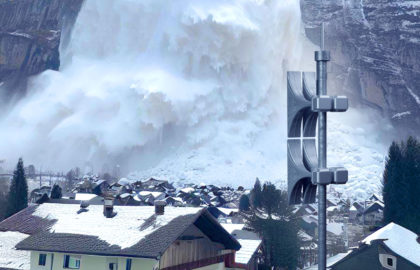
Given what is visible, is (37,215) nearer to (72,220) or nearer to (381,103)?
(72,220)

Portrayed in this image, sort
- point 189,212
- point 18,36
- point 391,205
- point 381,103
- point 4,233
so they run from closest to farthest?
point 189,212 → point 4,233 → point 391,205 → point 381,103 → point 18,36

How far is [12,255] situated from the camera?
2353 cm

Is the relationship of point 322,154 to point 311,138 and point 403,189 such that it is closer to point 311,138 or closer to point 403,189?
point 311,138

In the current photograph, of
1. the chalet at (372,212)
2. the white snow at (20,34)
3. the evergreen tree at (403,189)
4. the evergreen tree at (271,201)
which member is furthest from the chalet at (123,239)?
the white snow at (20,34)

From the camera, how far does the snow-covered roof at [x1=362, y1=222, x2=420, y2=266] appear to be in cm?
2623

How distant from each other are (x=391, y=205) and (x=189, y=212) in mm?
26316

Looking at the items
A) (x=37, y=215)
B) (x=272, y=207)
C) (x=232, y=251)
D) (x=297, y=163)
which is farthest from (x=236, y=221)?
(x=297, y=163)

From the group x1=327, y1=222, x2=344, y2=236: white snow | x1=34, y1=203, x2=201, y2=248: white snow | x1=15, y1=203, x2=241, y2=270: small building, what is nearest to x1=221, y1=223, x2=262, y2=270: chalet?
x1=15, y1=203, x2=241, y2=270: small building

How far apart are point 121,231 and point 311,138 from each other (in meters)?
13.9

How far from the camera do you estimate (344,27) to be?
10631 centimetres

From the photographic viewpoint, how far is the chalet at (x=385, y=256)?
84.7ft

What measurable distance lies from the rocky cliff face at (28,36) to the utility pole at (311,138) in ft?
341

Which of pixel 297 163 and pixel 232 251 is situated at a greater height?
pixel 297 163

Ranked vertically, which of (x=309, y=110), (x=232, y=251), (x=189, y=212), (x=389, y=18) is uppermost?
(x=389, y=18)
